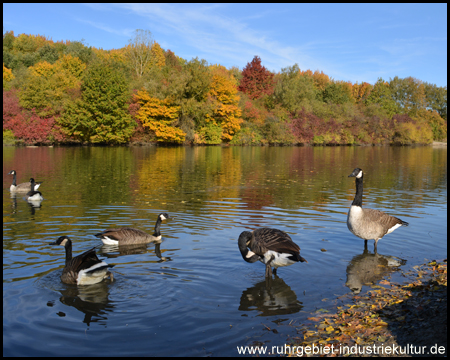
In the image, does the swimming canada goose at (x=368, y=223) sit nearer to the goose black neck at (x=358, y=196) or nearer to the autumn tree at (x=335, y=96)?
the goose black neck at (x=358, y=196)

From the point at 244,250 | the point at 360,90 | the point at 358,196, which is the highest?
the point at 360,90

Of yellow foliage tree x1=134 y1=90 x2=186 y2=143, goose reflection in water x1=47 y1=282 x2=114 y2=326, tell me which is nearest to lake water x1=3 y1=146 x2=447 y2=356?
goose reflection in water x1=47 y1=282 x2=114 y2=326

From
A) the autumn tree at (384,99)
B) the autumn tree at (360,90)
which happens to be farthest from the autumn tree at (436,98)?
the autumn tree at (360,90)

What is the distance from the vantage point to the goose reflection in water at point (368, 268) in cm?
788

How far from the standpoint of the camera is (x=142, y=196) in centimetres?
1819

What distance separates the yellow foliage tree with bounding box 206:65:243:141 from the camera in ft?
227

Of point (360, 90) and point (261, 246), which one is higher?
point (360, 90)

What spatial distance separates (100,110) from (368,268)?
200 feet

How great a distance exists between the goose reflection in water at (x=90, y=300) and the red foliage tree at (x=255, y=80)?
82.9 m

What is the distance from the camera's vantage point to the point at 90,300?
699cm

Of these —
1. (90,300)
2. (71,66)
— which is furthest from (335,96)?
(90,300)

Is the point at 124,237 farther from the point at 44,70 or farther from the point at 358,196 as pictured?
the point at 44,70

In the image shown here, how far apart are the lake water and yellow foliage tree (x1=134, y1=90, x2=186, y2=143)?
4617 centimetres

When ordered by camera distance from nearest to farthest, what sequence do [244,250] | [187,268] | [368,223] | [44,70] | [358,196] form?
1. [244,250]
2. [187,268]
3. [368,223]
4. [358,196]
5. [44,70]
